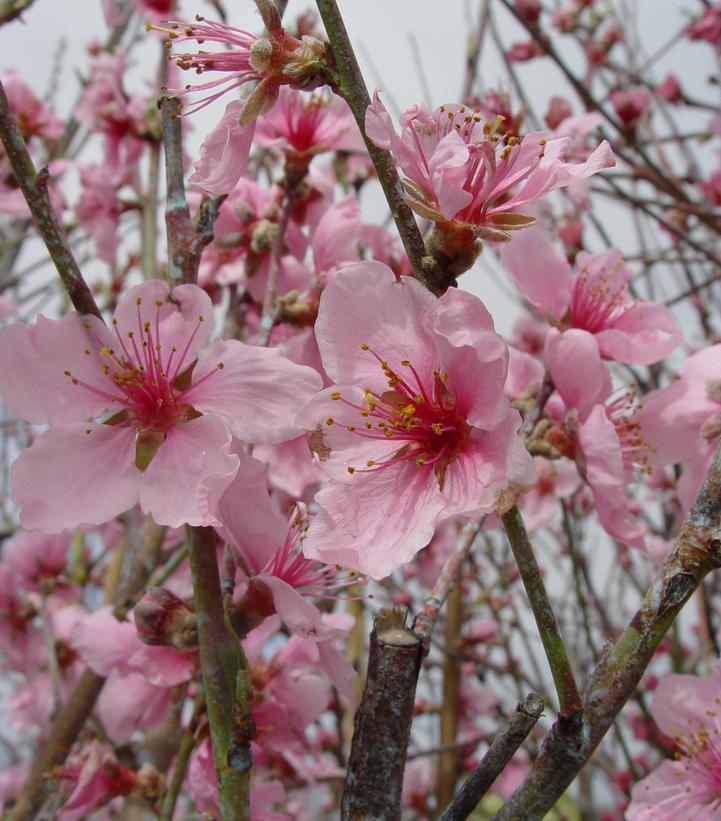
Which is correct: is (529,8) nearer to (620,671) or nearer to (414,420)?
(414,420)

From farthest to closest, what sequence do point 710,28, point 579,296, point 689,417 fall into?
point 710,28 → point 579,296 → point 689,417

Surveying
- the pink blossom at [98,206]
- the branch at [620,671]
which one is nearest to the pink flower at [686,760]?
the branch at [620,671]

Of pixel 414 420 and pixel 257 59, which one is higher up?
pixel 257 59

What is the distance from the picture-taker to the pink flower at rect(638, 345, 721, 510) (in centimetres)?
144

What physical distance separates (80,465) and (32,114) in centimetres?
264

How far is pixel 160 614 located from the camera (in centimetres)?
120

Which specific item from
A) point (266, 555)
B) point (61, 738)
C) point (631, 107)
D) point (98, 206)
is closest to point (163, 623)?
point (266, 555)

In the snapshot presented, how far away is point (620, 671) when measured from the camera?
0.83 meters

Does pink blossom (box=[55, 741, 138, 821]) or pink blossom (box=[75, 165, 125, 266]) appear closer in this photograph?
pink blossom (box=[55, 741, 138, 821])

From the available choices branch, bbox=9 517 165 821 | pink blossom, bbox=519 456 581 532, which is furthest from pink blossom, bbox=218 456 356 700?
branch, bbox=9 517 165 821

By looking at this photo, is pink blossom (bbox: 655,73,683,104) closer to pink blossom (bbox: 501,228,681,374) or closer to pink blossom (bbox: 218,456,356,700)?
pink blossom (bbox: 501,228,681,374)

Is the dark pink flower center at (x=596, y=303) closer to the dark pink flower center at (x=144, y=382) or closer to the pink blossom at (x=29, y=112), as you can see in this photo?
the dark pink flower center at (x=144, y=382)

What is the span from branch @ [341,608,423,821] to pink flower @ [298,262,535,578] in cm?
13

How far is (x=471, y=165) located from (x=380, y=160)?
0.64ft
